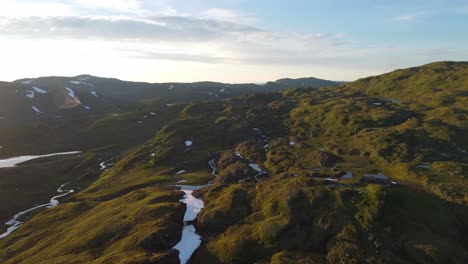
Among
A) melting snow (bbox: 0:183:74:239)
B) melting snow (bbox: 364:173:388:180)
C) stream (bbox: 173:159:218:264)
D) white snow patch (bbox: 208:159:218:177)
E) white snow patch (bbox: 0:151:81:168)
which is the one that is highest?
melting snow (bbox: 364:173:388:180)

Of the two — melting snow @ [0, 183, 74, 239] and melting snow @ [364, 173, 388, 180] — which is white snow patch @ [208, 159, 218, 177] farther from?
melting snow @ [0, 183, 74, 239]

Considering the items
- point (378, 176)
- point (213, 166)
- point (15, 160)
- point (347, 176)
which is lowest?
point (15, 160)

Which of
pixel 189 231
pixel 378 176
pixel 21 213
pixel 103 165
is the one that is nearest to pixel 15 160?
pixel 103 165

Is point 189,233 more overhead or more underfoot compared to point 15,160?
more overhead

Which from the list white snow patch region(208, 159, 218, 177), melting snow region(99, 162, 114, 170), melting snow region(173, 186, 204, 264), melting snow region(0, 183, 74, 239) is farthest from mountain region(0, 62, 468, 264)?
melting snow region(0, 183, 74, 239)

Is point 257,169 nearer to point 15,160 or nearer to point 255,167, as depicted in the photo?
point 255,167

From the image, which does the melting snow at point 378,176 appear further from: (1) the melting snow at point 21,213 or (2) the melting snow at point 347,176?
(1) the melting snow at point 21,213

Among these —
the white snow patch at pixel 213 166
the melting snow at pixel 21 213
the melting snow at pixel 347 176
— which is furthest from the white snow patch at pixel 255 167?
the melting snow at pixel 21 213

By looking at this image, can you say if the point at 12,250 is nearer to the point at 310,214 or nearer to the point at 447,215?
the point at 310,214
